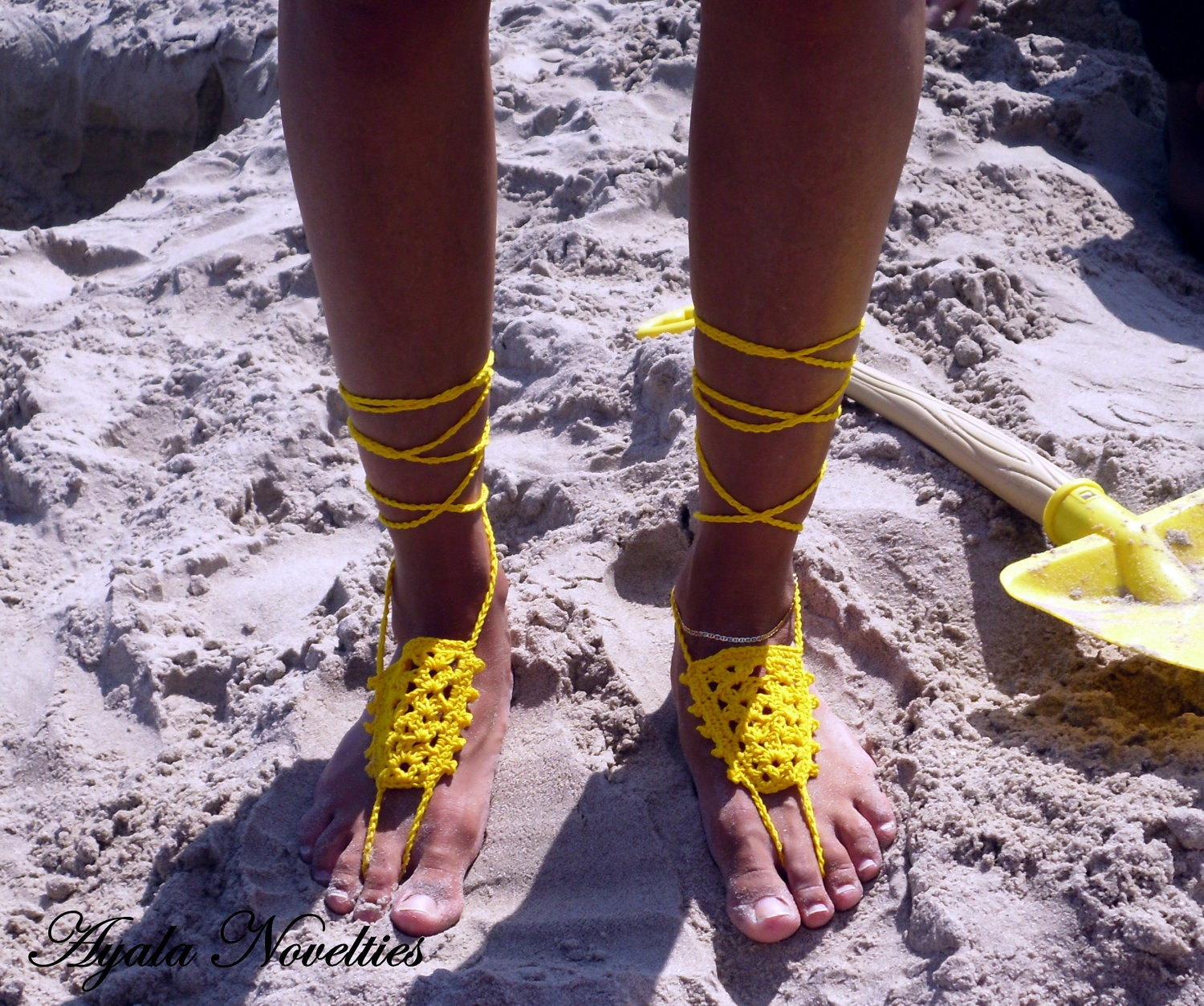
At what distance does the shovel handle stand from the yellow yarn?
45cm

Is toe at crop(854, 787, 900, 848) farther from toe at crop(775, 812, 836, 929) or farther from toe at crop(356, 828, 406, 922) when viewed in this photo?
toe at crop(356, 828, 406, 922)

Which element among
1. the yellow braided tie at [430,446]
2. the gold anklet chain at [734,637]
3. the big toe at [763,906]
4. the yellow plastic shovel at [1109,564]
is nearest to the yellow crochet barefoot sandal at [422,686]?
the yellow braided tie at [430,446]

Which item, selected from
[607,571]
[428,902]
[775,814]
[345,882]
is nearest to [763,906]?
[775,814]

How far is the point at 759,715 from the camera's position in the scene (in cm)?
126

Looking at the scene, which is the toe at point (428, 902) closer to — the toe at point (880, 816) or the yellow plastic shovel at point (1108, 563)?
the toe at point (880, 816)

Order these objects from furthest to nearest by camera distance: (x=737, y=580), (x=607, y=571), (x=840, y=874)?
(x=607, y=571)
(x=737, y=580)
(x=840, y=874)

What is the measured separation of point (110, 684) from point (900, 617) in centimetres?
115

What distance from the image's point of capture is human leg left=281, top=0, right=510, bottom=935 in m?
1.03

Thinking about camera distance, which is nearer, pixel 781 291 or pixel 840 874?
pixel 781 291

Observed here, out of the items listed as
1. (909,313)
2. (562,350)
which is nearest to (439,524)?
(562,350)

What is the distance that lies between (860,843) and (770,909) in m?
0.14

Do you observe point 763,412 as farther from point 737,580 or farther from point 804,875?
point 804,875

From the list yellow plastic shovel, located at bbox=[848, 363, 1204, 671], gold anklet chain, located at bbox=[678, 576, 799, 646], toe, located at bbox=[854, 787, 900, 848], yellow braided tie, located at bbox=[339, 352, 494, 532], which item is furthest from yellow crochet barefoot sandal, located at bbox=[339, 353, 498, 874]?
yellow plastic shovel, located at bbox=[848, 363, 1204, 671]

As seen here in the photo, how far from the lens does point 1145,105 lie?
2752 mm
